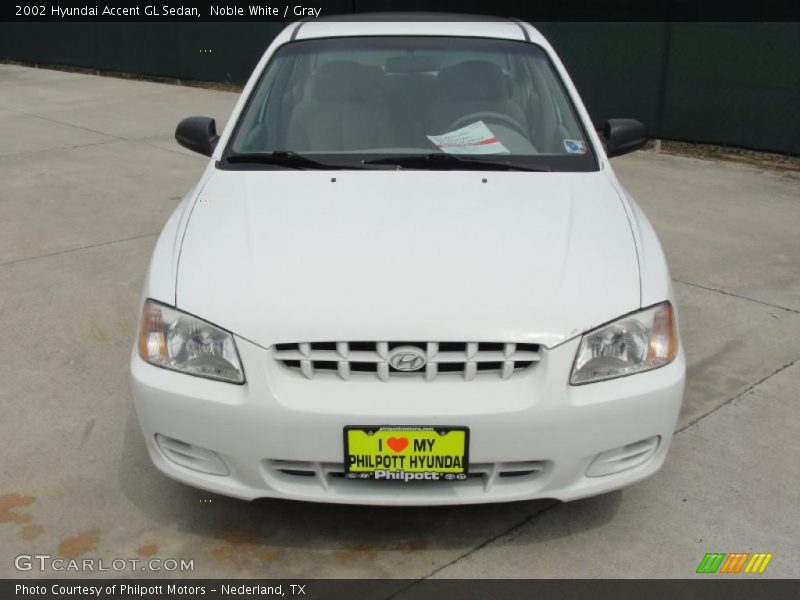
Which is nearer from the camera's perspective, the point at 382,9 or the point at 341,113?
the point at 341,113

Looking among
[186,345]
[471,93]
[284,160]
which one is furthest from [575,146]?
[186,345]

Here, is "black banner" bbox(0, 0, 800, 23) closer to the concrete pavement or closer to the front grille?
the concrete pavement

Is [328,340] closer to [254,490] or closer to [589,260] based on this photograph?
[254,490]

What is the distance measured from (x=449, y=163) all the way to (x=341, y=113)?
22.3 inches

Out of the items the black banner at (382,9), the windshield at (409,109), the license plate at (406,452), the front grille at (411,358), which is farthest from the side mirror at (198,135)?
the license plate at (406,452)

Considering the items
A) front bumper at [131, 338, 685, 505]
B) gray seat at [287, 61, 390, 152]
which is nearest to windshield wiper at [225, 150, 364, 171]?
gray seat at [287, 61, 390, 152]

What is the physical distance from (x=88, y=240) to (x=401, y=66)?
3.13 meters

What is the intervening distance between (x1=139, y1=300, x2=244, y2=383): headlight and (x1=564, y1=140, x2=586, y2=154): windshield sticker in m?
1.73

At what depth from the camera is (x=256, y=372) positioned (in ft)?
7.96

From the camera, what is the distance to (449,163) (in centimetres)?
341

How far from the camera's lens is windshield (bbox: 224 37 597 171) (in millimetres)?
3488

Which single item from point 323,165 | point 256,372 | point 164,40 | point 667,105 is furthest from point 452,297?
A: point 164,40

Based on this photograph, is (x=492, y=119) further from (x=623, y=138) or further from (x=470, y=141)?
(x=623, y=138)

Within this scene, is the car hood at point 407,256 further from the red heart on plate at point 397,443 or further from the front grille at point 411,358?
the red heart on plate at point 397,443
